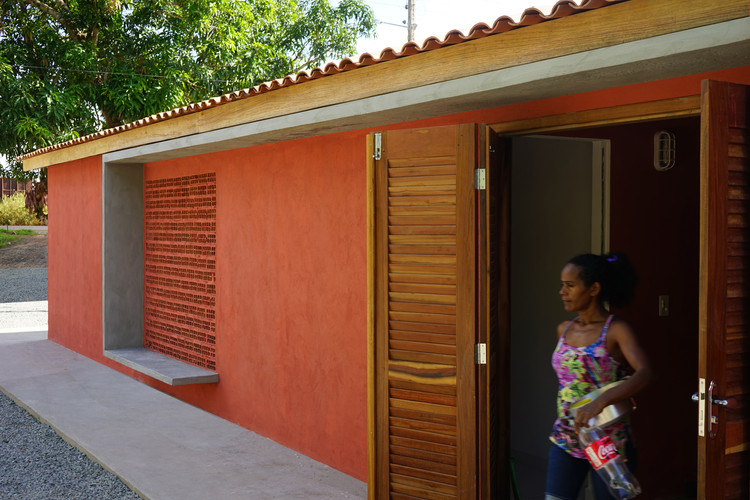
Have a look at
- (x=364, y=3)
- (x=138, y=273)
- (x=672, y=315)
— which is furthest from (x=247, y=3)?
(x=672, y=315)

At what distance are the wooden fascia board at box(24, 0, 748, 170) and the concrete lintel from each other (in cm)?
4

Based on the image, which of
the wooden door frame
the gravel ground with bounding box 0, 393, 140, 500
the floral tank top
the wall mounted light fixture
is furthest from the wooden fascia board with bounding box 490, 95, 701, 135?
the gravel ground with bounding box 0, 393, 140, 500

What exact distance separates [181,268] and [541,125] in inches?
210

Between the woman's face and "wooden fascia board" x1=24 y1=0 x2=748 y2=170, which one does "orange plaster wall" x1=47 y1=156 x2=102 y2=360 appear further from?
the woman's face

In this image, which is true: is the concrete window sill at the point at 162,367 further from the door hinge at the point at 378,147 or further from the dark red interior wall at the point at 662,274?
the dark red interior wall at the point at 662,274

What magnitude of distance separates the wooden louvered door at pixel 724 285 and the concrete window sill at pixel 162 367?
554 centimetres

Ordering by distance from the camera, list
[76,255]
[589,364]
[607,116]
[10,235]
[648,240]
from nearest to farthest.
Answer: [589,364] → [607,116] → [648,240] → [76,255] → [10,235]

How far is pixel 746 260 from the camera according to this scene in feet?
10.4

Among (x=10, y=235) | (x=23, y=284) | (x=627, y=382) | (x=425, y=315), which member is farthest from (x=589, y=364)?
(x=10, y=235)

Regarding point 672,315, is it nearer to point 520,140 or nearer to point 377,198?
point 520,140

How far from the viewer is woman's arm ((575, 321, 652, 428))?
3.38 metres

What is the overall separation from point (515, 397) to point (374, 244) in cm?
242

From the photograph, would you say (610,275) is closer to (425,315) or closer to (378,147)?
(425,315)

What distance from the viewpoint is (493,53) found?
4.06m
